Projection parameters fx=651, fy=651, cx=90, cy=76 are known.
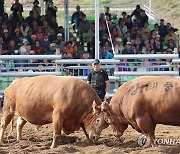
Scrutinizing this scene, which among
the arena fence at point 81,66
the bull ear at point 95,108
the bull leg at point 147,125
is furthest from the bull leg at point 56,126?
the arena fence at point 81,66

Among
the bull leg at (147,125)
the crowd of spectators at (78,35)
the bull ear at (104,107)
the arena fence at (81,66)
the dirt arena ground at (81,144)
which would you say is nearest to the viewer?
the dirt arena ground at (81,144)

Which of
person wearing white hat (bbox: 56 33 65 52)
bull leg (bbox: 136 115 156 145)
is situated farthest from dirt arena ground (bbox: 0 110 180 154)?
person wearing white hat (bbox: 56 33 65 52)

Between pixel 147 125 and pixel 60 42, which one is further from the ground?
pixel 60 42

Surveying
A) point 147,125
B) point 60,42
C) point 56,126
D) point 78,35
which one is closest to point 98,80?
point 56,126

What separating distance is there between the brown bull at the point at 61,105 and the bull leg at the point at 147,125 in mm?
702

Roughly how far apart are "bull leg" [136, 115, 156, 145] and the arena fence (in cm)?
565

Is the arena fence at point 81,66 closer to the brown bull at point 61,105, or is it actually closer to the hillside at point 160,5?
the brown bull at point 61,105

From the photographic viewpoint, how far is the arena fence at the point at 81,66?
56.5ft

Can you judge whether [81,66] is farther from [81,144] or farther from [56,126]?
[56,126]

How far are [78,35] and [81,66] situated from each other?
5225 mm

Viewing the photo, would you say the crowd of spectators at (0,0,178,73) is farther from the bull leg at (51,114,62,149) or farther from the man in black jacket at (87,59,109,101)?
the bull leg at (51,114,62,149)

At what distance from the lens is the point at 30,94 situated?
12375 millimetres

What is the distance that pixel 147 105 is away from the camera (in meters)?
11.5

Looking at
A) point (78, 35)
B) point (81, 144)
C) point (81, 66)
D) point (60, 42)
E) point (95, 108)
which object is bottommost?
point (81, 144)
